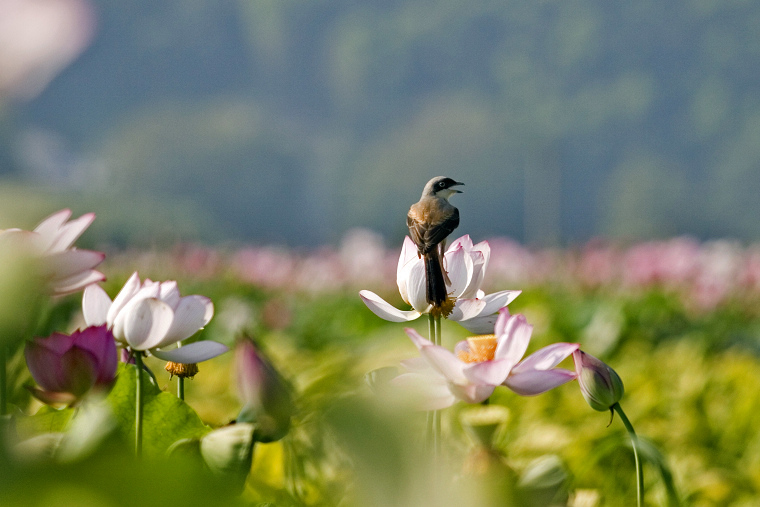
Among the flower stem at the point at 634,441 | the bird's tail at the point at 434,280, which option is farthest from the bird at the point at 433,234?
the flower stem at the point at 634,441

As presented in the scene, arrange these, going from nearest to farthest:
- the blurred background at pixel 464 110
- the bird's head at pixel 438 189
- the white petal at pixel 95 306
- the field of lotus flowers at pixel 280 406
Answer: the field of lotus flowers at pixel 280 406, the white petal at pixel 95 306, the bird's head at pixel 438 189, the blurred background at pixel 464 110

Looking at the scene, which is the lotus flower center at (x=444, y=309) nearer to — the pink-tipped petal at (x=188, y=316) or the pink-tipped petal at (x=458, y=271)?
the pink-tipped petal at (x=458, y=271)

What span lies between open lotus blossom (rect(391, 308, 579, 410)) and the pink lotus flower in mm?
125

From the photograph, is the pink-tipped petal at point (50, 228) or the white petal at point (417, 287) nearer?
the pink-tipped petal at point (50, 228)

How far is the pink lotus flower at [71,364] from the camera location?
0.92ft

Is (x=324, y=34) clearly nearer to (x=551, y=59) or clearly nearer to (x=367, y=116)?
(x=367, y=116)

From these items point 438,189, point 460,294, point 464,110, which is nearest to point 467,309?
point 460,294

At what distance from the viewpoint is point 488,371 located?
0.30m

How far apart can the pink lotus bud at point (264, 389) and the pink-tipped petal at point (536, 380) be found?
107 millimetres

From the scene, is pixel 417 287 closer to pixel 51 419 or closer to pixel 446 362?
pixel 446 362

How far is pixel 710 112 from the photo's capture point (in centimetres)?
5662

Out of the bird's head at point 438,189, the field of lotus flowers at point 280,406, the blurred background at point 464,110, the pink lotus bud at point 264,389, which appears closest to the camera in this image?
the field of lotus flowers at point 280,406

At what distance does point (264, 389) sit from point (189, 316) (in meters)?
0.10

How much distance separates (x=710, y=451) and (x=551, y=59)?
56.3 metres
